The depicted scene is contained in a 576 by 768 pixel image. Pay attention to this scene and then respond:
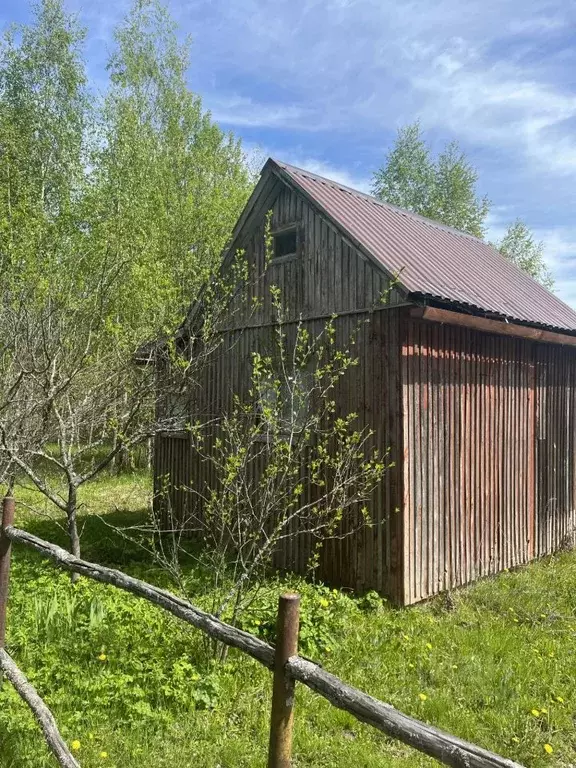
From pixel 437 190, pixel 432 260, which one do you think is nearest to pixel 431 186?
pixel 437 190

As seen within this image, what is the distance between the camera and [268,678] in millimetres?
4590

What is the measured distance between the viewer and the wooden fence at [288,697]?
1957 millimetres

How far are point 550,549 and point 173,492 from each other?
6.52 meters

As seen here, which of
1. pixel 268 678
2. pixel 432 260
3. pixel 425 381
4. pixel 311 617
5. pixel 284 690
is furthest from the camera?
pixel 432 260

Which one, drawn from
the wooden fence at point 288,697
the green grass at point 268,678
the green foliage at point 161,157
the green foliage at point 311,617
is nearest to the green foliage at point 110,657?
the green grass at point 268,678

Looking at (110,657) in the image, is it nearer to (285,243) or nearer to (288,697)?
(288,697)

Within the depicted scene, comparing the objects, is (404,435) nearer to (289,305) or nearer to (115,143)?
(289,305)

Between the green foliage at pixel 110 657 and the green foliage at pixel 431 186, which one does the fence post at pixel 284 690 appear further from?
the green foliage at pixel 431 186

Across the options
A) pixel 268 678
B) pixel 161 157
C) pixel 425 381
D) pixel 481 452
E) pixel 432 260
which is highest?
pixel 161 157

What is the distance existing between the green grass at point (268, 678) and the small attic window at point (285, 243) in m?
4.78

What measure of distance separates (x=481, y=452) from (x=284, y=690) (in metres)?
5.73

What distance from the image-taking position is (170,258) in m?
16.2

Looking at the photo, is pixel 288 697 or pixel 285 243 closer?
pixel 288 697

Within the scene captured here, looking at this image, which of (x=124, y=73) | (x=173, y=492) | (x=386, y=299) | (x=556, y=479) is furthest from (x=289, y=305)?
(x=124, y=73)
